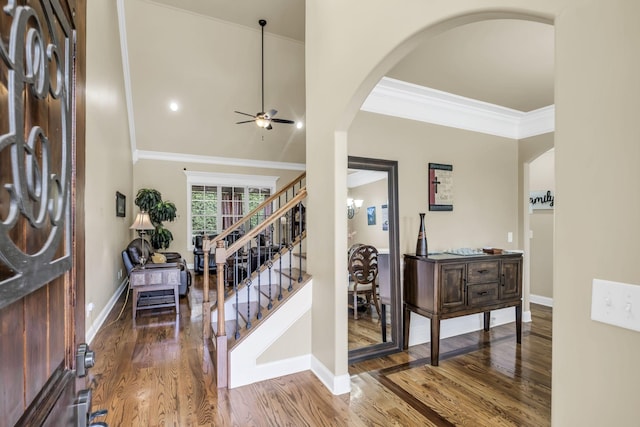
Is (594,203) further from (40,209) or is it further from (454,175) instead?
(454,175)

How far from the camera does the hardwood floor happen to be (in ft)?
7.19

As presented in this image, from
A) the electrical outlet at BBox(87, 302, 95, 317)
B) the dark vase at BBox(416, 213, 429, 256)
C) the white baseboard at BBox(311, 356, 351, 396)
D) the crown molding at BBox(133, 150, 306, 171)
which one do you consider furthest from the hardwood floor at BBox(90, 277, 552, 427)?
the crown molding at BBox(133, 150, 306, 171)

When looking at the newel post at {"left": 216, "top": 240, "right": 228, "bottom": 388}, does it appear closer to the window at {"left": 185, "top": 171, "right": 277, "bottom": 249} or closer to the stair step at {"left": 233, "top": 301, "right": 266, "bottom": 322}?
the stair step at {"left": 233, "top": 301, "right": 266, "bottom": 322}

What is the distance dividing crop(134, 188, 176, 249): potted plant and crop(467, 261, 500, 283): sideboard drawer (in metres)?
5.70

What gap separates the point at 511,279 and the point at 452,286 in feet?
2.97

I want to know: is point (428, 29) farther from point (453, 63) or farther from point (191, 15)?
point (191, 15)

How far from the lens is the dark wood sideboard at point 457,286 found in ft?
9.96

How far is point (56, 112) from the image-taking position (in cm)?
69

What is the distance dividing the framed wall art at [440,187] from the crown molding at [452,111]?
1.78ft

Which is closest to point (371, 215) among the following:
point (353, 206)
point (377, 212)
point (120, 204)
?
point (377, 212)

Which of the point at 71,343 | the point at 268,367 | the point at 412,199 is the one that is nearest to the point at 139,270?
the point at 268,367

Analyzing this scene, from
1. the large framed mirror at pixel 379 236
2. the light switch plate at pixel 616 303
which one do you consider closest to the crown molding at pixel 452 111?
the large framed mirror at pixel 379 236

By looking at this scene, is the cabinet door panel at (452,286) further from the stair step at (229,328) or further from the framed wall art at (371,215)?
the stair step at (229,328)

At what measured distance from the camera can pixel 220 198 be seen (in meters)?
8.52
